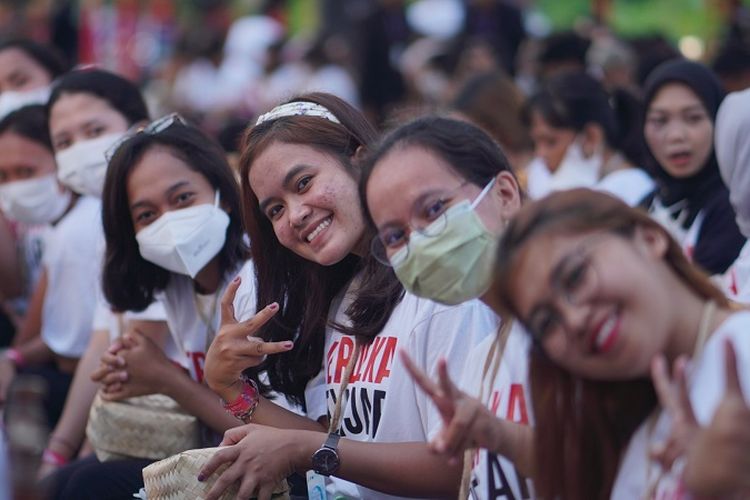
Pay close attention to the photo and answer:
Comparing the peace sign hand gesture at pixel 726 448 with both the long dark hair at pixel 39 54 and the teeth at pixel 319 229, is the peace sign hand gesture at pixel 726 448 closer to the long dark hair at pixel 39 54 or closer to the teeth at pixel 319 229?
the teeth at pixel 319 229

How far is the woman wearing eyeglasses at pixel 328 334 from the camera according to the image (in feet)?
10.9

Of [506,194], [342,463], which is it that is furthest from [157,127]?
[506,194]

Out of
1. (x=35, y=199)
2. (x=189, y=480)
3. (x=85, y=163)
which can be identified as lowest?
(x=189, y=480)

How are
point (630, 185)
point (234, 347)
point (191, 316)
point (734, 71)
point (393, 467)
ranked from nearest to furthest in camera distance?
1. point (393, 467)
2. point (234, 347)
3. point (191, 316)
4. point (630, 185)
5. point (734, 71)

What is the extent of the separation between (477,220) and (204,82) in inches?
514

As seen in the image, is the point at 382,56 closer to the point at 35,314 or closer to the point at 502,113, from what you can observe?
the point at 502,113

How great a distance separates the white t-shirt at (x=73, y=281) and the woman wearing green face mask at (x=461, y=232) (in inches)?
103

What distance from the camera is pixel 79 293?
18.1 feet

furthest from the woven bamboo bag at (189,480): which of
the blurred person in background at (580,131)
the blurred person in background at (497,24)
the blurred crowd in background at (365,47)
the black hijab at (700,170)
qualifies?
the blurred person in background at (497,24)

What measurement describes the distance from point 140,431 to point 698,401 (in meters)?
2.29

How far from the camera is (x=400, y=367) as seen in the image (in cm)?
339

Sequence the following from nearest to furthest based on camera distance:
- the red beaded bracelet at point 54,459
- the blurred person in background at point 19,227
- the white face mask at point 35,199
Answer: the red beaded bracelet at point 54,459
the white face mask at point 35,199
the blurred person in background at point 19,227

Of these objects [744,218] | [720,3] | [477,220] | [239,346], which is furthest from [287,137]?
[720,3]

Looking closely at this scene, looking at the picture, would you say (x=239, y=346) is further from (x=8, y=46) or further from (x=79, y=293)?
(x=8, y=46)
